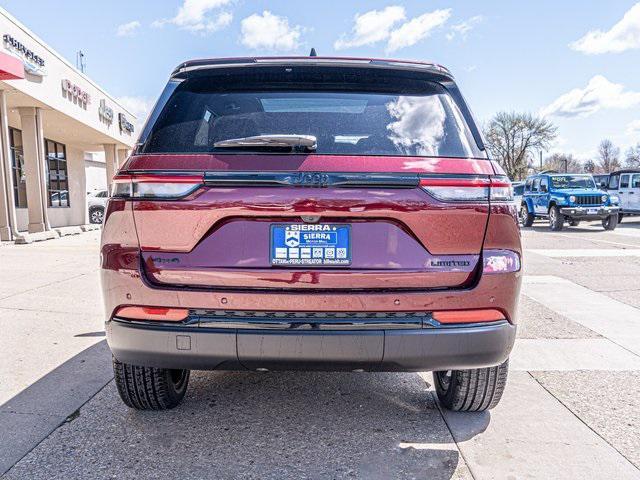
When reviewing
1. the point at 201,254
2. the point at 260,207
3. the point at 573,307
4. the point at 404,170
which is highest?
the point at 404,170

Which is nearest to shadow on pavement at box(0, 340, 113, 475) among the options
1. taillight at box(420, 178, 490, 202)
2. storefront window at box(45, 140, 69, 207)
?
taillight at box(420, 178, 490, 202)

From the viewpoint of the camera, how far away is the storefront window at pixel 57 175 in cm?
2122

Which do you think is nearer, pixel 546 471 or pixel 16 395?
pixel 546 471

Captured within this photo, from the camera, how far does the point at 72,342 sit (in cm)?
446

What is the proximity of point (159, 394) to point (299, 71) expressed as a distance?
6.25 feet

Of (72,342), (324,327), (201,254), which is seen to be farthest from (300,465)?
(72,342)

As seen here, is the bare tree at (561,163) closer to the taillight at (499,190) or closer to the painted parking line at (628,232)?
the painted parking line at (628,232)

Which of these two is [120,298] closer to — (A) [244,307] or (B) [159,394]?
(A) [244,307]

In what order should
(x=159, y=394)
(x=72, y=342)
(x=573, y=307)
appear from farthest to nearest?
1. (x=573, y=307)
2. (x=72, y=342)
3. (x=159, y=394)

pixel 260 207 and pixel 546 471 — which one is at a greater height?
pixel 260 207

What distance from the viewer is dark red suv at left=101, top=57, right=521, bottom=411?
7.23 feet

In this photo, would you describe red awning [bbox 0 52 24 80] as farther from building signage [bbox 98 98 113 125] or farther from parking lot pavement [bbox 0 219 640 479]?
parking lot pavement [bbox 0 219 640 479]

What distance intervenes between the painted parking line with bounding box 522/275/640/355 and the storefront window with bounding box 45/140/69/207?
1980 cm

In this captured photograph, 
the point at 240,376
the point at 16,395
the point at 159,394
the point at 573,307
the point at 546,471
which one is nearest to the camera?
the point at 546,471
